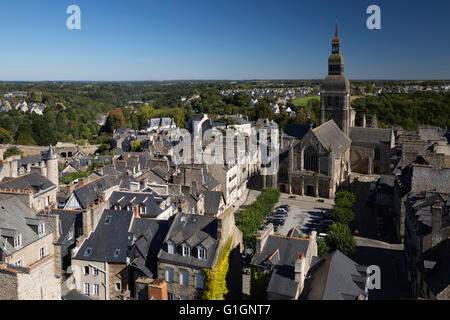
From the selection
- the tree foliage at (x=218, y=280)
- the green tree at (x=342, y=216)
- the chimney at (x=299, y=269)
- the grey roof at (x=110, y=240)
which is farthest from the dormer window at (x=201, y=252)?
the green tree at (x=342, y=216)

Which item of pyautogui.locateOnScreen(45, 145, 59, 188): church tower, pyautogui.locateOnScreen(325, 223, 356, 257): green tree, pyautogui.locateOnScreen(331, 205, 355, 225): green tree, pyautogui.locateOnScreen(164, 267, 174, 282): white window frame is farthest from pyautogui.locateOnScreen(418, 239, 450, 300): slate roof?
pyautogui.locateOnScreen(45, 145, 59, 188): church tower

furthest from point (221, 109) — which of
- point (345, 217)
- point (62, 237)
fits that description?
point (62, 237)

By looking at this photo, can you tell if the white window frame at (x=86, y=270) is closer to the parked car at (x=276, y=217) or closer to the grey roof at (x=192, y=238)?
the grey roof at (x=192, y=238)

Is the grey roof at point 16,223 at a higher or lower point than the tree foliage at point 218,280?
higher

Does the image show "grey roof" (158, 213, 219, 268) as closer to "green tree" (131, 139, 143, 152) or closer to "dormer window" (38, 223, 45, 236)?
"dormer window" (38, 223, 45, 236)
